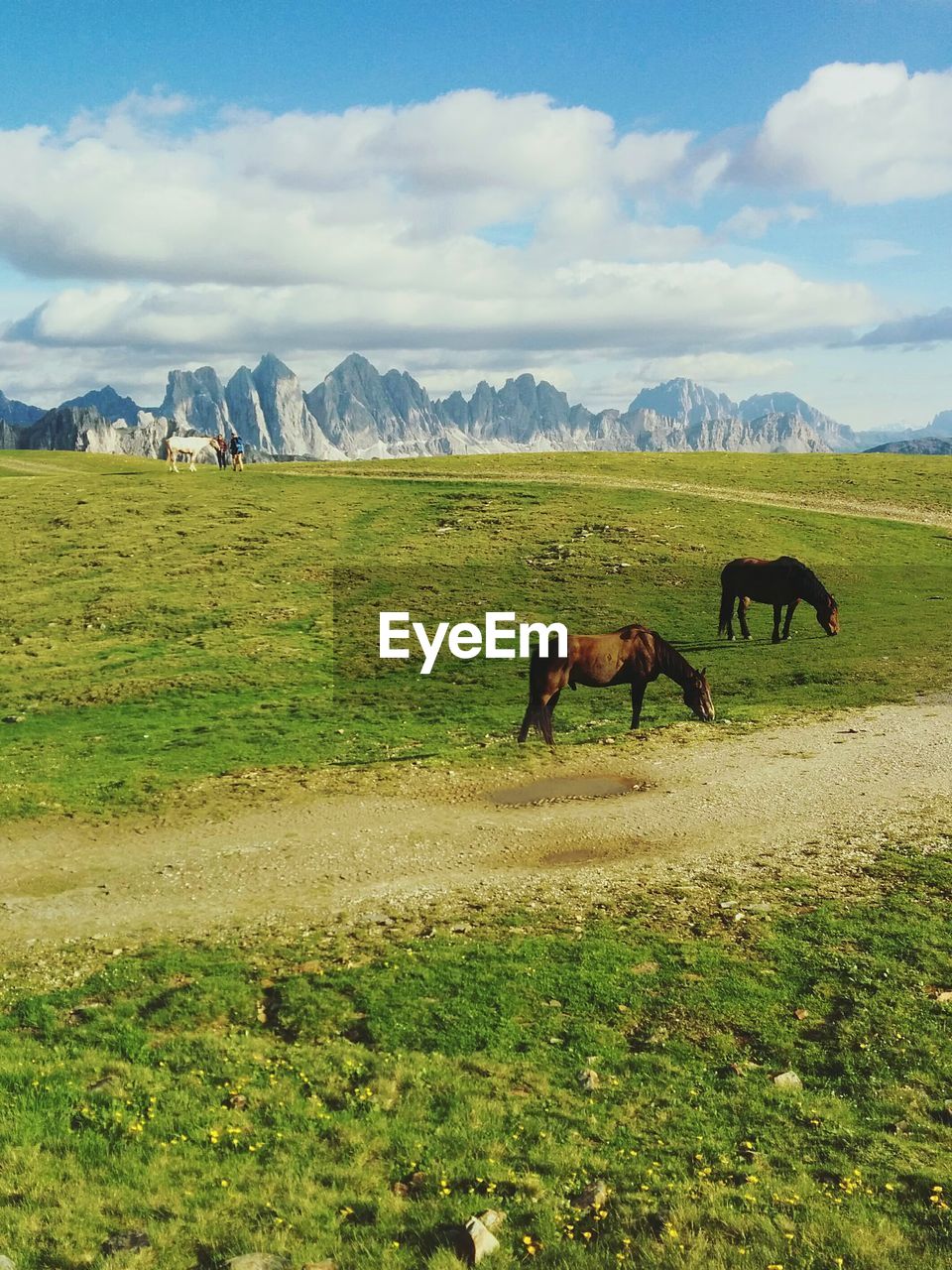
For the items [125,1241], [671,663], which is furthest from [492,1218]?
[671,663]

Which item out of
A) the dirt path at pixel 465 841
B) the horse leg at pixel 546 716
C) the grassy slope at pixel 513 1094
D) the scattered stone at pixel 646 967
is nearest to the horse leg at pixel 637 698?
the dirt path at pixel 465 841

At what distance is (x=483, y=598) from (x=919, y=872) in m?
27.8

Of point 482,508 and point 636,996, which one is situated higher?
point 482,508

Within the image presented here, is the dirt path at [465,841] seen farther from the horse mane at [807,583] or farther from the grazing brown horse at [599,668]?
the horse mane at [807,583]

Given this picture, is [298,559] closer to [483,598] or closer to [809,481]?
[483,598]

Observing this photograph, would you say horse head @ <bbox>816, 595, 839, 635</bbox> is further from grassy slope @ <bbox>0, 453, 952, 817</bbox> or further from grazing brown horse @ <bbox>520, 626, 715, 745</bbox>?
grazing brown horse @ <bbox>520, 626, 715, 745</bbox>

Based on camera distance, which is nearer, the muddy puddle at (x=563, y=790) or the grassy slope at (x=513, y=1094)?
the grassy slope at (x=513, y=1094)

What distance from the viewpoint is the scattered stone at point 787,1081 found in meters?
10.9

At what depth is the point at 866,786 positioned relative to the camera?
21.6m

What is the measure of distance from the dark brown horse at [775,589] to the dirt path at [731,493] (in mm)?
23948

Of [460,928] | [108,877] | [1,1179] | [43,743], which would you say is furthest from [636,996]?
[43,743]

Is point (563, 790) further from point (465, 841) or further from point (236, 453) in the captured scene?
point (236, 453)

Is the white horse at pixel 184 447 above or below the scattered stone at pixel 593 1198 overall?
above

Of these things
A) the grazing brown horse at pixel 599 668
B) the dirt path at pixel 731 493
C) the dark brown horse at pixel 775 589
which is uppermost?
the dirt path at pixel 731 493
